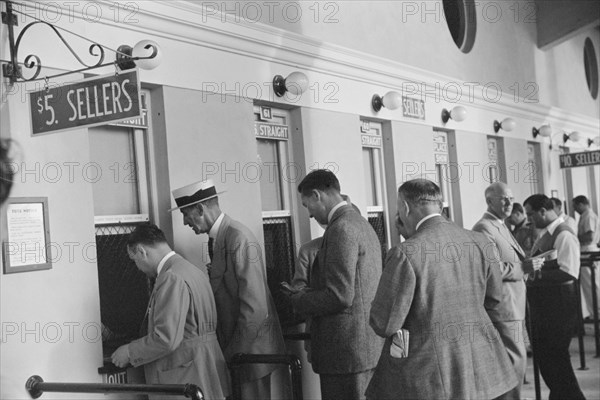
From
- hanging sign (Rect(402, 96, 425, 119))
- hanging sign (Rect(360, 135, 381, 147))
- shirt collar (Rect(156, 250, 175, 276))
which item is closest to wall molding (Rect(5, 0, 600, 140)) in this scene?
hanging sign (Rect(402, 96, 425, 119))

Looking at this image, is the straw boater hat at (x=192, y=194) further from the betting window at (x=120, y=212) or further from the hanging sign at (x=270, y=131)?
the hanging sign at (x=270, y=131)

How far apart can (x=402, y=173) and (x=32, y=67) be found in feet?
13.2

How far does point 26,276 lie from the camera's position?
3338 mm

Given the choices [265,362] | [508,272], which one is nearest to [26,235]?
[265,362]

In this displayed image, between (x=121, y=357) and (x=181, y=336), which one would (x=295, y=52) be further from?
(x=121, y=357)

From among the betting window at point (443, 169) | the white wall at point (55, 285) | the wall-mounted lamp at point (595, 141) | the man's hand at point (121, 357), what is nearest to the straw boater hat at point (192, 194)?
the white wall at point (55, 285)

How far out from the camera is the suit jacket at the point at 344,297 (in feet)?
13.0

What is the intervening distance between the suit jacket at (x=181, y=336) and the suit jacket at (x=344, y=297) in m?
0.58

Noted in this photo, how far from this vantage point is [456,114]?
746 centimetres

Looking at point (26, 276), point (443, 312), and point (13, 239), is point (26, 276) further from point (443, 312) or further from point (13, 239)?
point (443, 312)

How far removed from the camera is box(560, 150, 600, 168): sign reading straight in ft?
31.9

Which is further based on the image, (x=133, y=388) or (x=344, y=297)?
(x=344, y=297)

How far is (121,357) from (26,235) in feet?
2.33

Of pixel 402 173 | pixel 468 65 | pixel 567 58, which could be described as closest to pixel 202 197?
pixel 402 173
